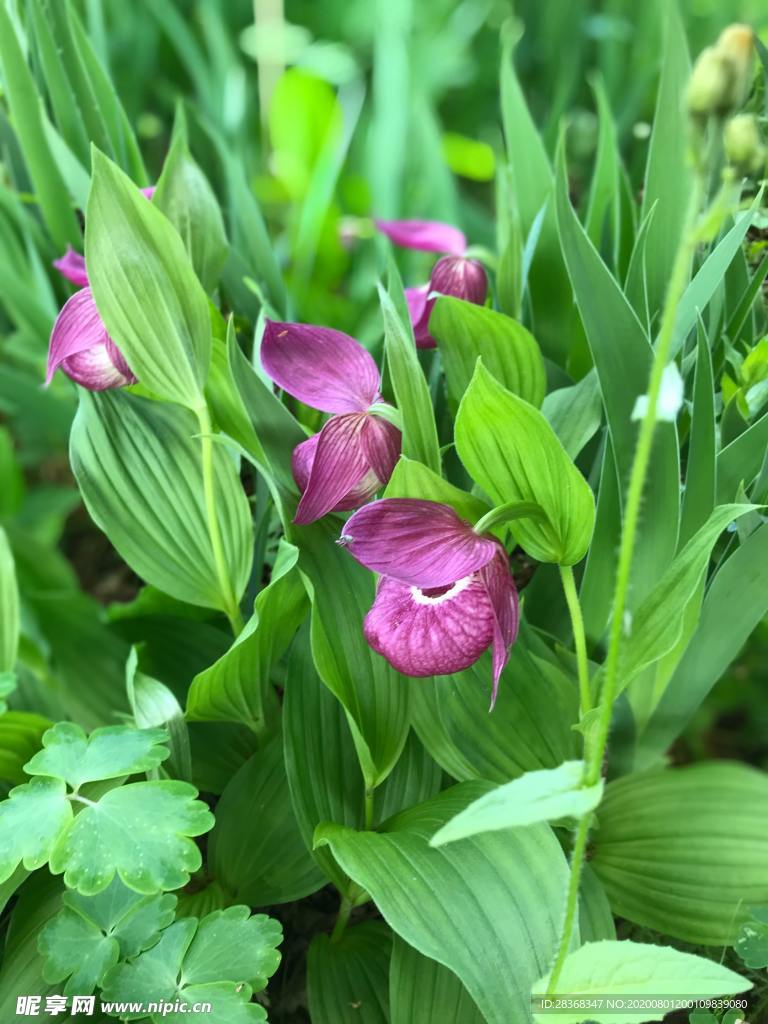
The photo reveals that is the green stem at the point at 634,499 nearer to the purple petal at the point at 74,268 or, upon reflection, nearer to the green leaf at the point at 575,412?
the green leaf at the point at 575,412

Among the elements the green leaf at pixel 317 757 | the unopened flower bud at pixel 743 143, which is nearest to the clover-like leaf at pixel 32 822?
the green leaf at pixel 317 757

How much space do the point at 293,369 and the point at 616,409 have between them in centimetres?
21

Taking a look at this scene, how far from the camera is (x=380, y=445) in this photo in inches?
22.0

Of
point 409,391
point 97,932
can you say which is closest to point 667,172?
point 409,391

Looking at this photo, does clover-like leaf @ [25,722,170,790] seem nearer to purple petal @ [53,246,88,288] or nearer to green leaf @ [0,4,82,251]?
purple petal @ [53,246,88,288]

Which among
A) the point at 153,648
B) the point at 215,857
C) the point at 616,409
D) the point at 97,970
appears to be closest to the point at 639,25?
the point at 616,409

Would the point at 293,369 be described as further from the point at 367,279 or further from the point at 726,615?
the point at 367,279

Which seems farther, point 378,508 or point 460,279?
point 460,279

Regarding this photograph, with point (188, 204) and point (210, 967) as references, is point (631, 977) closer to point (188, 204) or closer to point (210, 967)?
point (210, 967)

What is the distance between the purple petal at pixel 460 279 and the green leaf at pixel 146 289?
0.21m

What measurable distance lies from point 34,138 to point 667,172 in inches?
22.0

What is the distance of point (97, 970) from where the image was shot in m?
0.52

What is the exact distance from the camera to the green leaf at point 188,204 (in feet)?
2.28

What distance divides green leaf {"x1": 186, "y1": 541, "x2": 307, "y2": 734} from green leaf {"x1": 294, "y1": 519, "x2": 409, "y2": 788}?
0.07 ft
